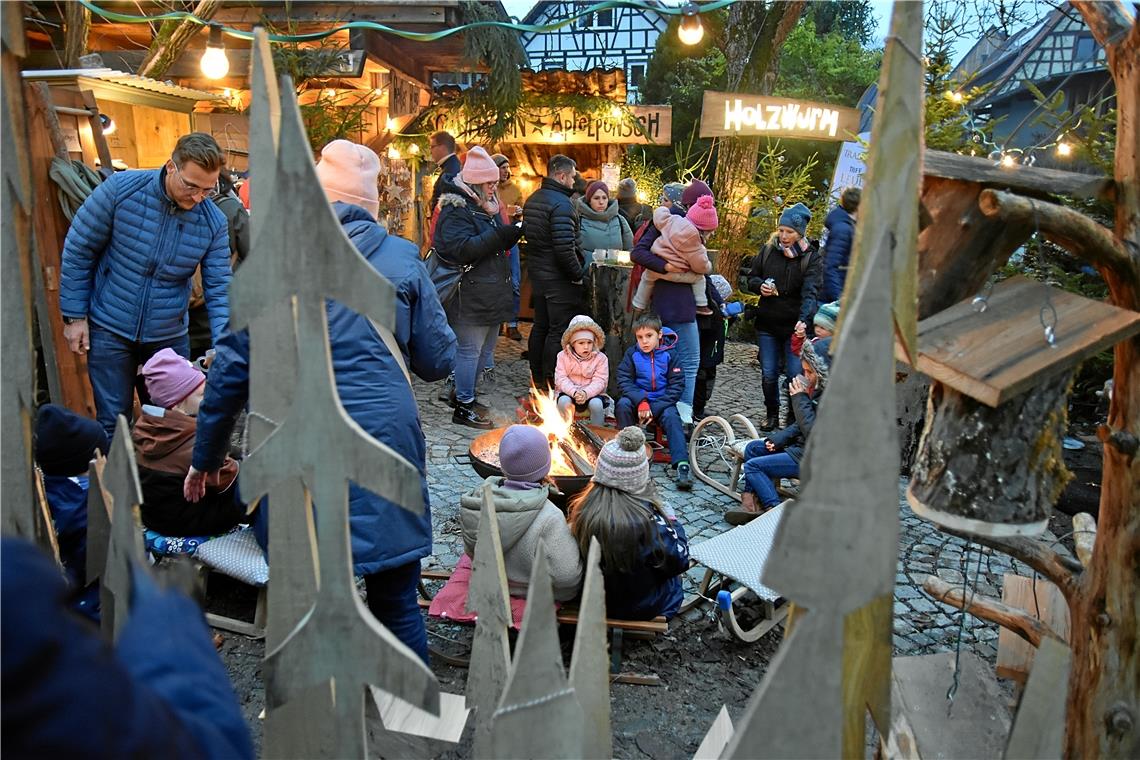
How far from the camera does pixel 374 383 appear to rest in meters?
2.48

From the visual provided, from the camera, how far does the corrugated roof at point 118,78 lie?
4031mm

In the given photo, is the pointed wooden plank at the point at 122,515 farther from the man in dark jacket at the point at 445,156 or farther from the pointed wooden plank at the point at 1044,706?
the man in dark jacket at the point at 445,156

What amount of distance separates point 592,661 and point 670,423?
4.39m

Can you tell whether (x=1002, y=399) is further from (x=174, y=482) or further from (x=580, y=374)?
(x=580, y=374)

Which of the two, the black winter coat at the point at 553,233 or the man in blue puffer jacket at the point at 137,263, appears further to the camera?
the black winter coat at the point at 553,233

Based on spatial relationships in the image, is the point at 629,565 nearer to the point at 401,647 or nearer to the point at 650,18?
the point at 401,647

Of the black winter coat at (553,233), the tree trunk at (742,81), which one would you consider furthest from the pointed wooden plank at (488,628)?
the tree trunk at (742,81)

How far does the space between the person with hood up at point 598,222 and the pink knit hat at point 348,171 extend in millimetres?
5423

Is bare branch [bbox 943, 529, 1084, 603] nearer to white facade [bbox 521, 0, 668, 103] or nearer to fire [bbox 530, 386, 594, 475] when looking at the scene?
fire [bbox 530, 386, 594, 475]

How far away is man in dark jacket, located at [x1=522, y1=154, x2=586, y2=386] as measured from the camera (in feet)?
22.6

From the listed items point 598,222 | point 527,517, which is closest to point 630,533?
point 527,517

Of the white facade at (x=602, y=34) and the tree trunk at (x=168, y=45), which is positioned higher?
the white facade at (x=602, y=34)

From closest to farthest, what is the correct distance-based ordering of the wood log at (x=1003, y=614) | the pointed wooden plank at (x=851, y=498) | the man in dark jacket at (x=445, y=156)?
the pointed wooden plank at (x=851, y=498) < the wood log at (x=1003, y=614) < the man in dark jacket at (x=445, y=156)

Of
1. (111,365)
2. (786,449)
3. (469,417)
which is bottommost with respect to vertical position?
(469,417)
